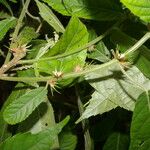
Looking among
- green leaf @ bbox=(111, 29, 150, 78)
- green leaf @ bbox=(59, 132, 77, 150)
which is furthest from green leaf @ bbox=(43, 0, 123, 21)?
green leaf @ bbox=(59, 132, 77, 150)

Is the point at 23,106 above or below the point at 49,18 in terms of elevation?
below

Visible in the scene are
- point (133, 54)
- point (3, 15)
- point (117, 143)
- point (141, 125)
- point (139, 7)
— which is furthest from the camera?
point (117, 143)

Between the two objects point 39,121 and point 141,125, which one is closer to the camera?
point 141,125

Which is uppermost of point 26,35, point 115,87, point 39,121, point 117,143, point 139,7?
point 139,7

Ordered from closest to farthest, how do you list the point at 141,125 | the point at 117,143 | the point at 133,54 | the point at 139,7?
the point at 139,7 → the point at 141,125 → the point at 133,54 → the point at 117,143

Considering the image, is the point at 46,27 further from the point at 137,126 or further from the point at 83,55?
the point at 137,126

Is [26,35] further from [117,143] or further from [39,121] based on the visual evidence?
[117,143]

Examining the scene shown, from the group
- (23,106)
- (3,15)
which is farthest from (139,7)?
(3,15)

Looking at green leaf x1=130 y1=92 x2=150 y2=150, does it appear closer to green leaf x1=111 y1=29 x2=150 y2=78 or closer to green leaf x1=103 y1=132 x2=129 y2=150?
green leaf x1=111 y1=29 x2=150 y2=78
